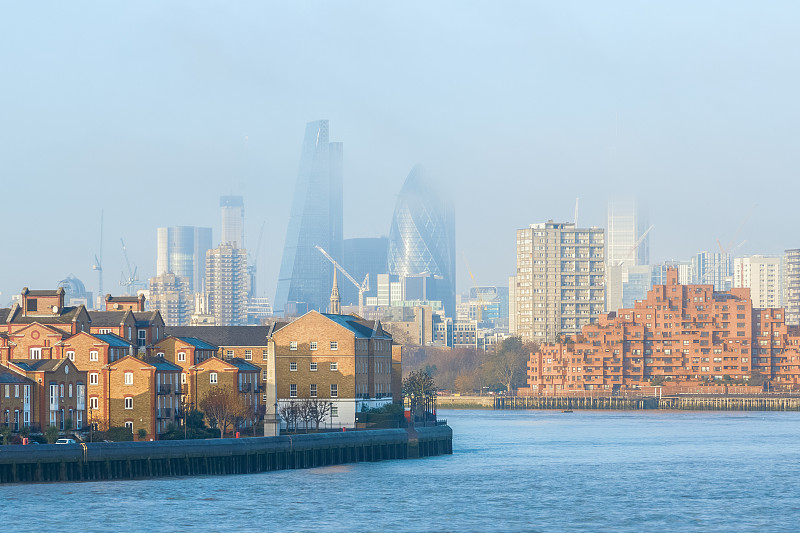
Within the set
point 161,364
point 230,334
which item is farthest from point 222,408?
point 230,334

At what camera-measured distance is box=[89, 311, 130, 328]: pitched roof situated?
14488 cm

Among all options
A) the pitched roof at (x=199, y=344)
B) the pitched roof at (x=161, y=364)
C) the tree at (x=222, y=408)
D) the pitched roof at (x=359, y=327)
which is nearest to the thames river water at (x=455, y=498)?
the tree at (x=222, y=408)

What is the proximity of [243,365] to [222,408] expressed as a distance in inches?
477

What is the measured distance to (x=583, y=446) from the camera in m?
161

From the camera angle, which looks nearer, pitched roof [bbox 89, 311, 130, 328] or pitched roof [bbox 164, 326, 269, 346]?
pitched roof [bbox 89, 311, 130, 328]

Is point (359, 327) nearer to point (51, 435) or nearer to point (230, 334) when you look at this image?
point (230, 334)

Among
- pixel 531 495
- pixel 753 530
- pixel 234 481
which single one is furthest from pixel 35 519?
pixel 753 530

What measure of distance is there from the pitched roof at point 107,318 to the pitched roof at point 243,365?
1102 cm

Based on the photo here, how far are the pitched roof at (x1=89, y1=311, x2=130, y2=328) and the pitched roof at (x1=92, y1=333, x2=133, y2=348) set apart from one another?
473 cm

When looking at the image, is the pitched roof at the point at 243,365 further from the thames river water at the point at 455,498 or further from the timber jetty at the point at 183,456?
the thames river water at the point at 455,498

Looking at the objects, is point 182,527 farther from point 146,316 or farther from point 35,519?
point 146,316

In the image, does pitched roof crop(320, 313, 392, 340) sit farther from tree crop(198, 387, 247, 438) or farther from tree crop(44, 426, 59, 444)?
tree crop(44, 426, 59, 444)

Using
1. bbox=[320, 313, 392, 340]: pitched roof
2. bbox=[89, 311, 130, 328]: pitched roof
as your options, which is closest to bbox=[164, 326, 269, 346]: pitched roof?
bbox=[320, 313, 392, 340]: pitched roof

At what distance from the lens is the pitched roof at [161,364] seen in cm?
12553
